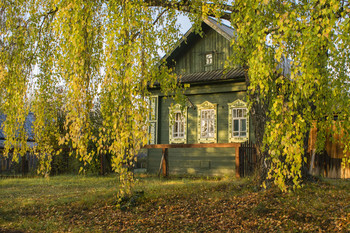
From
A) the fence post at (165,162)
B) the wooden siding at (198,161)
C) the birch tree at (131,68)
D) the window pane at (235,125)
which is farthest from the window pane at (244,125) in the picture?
the birch tree at (131,68)

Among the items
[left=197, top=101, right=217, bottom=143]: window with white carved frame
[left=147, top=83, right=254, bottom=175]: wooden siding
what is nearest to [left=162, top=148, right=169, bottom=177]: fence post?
[left=147, top=83, right=254, bottom=175]: wooden siding

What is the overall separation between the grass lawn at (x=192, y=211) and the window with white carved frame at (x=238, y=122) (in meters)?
6.05

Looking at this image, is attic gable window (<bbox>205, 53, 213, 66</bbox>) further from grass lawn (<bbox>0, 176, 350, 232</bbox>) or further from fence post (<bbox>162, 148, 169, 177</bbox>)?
grass lawn (<bbox>0, 176, 350, 232</bbox>)

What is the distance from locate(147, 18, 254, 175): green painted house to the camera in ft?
55.0

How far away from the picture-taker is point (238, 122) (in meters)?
16.9

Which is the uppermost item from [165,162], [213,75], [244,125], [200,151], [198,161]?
[213,75]

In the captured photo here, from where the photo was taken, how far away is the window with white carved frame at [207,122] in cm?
1745

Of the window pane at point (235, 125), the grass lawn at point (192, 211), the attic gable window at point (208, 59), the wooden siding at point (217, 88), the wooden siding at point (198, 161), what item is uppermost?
the attic gable window at point (208, 59)

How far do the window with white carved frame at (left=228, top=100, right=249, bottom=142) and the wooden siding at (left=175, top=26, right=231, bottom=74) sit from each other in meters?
2.07

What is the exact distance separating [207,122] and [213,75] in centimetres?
224

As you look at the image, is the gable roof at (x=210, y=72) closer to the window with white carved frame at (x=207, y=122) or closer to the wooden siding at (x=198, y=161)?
the window with white carved frame at (x=207, y=122)

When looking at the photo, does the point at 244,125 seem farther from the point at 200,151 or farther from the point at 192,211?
the point at 192,211

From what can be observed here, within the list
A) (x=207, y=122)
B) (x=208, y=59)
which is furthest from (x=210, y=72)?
(x=207, y=122)

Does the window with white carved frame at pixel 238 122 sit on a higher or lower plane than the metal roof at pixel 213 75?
lower
